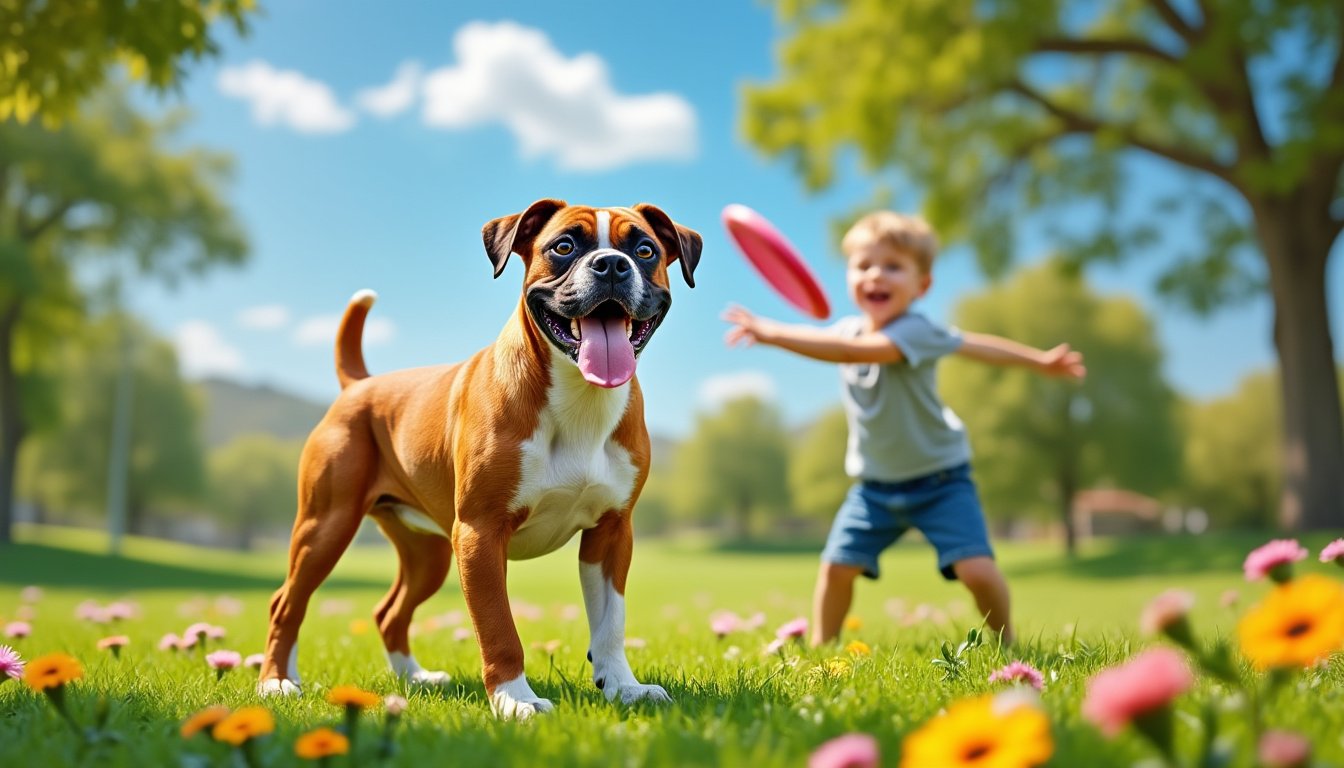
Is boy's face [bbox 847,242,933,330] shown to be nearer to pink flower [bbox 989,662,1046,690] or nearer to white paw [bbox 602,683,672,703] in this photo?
pink flower [bbox 989,662,1046,690]

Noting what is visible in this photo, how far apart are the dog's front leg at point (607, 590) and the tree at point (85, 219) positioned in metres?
23.2

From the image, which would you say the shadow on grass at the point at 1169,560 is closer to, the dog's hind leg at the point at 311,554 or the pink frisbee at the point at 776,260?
the pink frisbee at the point at 776,260

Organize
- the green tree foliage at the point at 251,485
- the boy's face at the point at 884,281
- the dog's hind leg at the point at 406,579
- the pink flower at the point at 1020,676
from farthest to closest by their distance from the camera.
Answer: the green tree foliage at the point at 251,485 < the boy's face at the point at 884,281 < the dog's hind leg at the point at 406,579 < the pink flower at the point at 1020,676

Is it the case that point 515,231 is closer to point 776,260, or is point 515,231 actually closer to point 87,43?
point 776,260

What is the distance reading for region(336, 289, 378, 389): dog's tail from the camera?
15.6 ft

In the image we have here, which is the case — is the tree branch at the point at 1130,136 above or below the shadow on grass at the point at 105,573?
above

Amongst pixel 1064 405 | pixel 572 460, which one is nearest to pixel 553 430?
pixel 572 460

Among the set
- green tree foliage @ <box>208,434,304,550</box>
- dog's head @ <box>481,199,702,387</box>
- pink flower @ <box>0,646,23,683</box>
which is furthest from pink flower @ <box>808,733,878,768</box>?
green tree foliage @ <box>208,434,304,550</box>

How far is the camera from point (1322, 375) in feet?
53.0

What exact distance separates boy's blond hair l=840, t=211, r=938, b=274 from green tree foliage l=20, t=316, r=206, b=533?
125 ft

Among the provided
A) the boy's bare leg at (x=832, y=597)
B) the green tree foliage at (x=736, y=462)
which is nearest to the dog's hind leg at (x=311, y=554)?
the boy's bare leg at (x=832, y=597)

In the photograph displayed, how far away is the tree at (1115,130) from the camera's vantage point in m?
15.5

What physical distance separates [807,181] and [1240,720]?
17982mm

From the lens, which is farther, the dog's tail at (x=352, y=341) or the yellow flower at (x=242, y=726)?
the dog's tail at (x=352, y=341)
